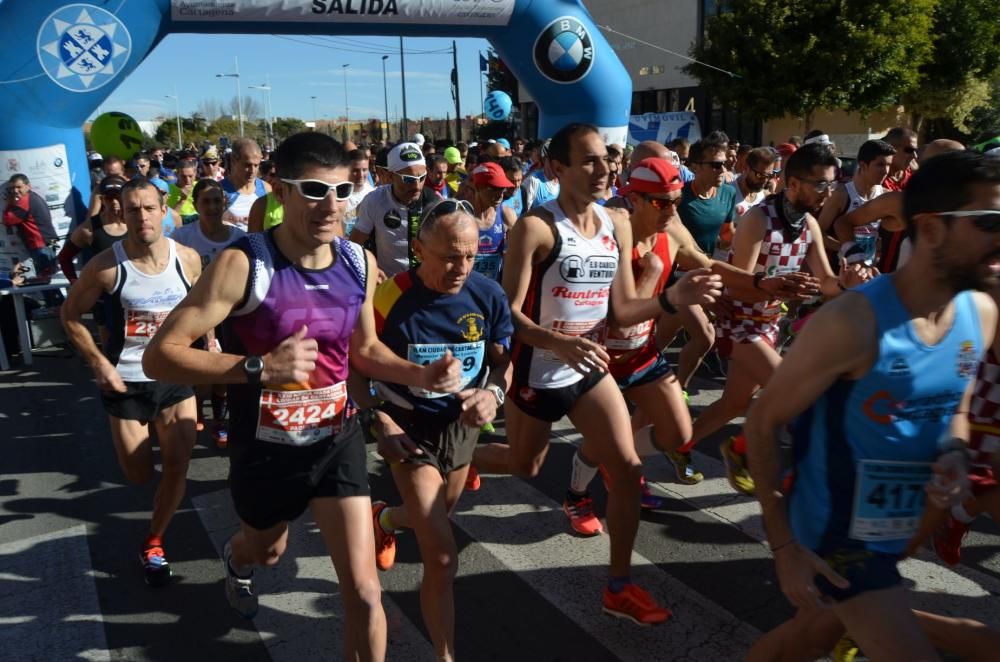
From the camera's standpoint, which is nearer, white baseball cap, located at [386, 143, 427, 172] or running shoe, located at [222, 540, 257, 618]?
running shoe, located at [222, 540, 257, 618]

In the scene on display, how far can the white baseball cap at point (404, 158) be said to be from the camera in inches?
247

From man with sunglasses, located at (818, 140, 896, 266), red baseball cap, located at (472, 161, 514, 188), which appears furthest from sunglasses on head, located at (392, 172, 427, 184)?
man with sunglasses, located at (818, 140, 896, 266)

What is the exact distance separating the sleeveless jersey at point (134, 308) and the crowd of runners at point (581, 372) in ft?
0.04

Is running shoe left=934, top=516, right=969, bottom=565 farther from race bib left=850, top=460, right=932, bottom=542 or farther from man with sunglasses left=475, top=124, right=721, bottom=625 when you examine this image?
race bib left=850, top=460, right=932, bottom=542

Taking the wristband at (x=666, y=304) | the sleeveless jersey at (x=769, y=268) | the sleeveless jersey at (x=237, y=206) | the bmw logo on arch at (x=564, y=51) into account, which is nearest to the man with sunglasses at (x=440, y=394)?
the wristband at (x=666, y=304)

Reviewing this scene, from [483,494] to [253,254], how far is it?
268 cm

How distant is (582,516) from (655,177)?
6.07 feet

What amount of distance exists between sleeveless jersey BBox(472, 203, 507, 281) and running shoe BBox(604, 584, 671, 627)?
3.31 meters

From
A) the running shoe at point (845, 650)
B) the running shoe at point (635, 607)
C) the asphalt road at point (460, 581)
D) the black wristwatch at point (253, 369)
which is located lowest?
the asphalt road at point (460, 581)

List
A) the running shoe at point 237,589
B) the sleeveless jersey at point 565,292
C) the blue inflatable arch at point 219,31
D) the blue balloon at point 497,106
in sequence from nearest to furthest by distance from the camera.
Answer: the running shoe at point 237,589
the sleeveless jersey at point 565,292
the blue inflatable arch at point 219,31
the blue balloon at point 497,106

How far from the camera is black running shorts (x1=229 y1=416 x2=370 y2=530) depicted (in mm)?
2922

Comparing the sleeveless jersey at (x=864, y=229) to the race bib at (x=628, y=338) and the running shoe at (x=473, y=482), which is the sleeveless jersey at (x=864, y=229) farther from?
the running shoe at (x=473, y=482)

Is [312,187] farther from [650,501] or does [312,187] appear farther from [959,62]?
[959,62]


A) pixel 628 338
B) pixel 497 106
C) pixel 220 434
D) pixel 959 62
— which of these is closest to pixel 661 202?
pixel 628 338
